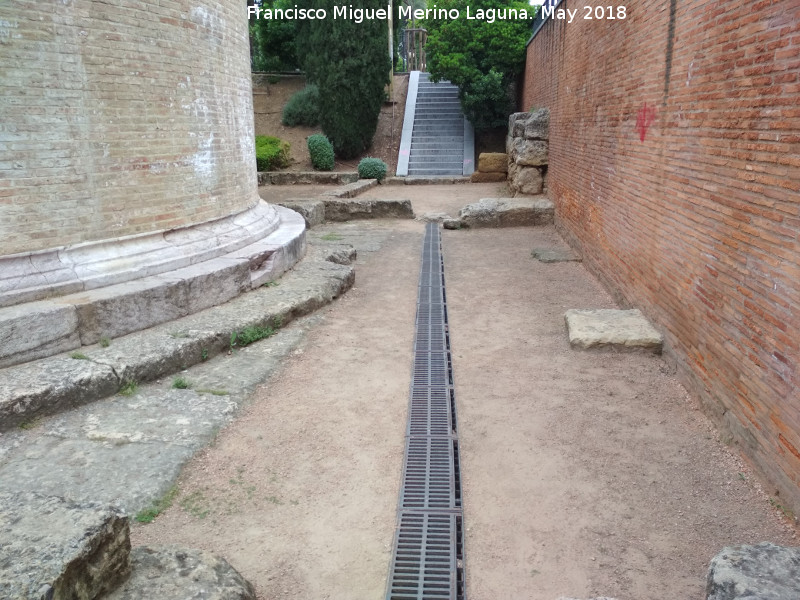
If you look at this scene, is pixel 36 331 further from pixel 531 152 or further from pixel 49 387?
pixel 531 152

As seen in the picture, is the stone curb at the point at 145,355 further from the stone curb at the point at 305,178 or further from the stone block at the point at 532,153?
the stone curb at the point at 305,178

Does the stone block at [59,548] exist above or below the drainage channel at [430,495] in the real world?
above

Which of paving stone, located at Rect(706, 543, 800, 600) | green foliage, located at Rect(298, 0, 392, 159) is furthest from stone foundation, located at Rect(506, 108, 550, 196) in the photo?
paving stone, located at Rect(706, 543, 800, 600)

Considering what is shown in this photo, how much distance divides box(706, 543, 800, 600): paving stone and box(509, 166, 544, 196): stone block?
36.4 ft

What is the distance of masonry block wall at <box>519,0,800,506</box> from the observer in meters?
3.22

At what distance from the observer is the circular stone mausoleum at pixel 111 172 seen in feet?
15.0

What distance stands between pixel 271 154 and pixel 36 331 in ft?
44.1

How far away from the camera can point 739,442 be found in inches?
141

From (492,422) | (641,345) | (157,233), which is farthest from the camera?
(157,233)

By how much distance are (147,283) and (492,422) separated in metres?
3.14

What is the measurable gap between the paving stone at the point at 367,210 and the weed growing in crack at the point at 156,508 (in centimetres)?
927

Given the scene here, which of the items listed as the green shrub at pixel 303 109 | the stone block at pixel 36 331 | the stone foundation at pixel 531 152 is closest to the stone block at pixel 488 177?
the stone foundation at pixel 531 152

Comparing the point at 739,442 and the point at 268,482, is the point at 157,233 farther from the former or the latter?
the point at 739,442

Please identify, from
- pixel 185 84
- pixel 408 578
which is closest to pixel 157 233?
pixel 185 84
